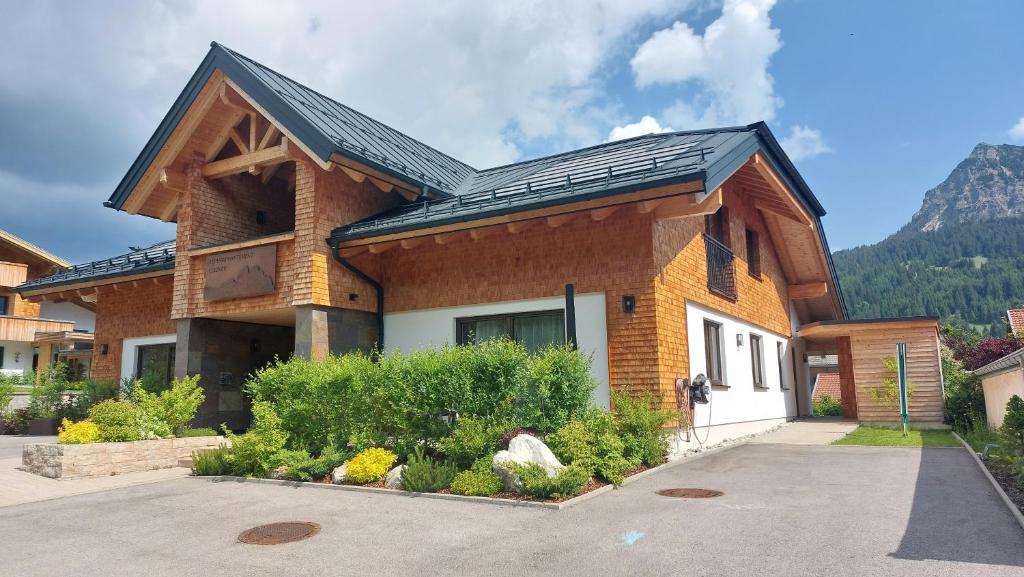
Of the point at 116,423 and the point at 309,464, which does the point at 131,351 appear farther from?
the point at 309,464

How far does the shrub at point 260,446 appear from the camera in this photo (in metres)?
9.66

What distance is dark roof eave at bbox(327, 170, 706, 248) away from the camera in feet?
31.7

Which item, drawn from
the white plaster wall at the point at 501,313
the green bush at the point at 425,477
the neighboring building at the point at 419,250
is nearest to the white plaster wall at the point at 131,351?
the neighboring building at the point at 419,250

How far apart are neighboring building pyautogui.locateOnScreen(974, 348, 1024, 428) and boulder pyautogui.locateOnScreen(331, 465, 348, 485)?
9.47 meters

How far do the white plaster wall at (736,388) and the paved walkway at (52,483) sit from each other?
8406 mm

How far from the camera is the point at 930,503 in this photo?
693cm

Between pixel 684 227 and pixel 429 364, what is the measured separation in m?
6.05

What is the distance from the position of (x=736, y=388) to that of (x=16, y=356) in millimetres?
44003

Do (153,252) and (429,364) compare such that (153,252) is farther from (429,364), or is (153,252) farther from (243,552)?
(243,552)

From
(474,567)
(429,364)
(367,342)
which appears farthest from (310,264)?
(474,567)

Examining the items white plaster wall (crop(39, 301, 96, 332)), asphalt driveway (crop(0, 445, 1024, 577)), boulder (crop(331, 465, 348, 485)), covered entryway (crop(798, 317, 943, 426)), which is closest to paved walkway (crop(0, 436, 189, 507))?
asphalt driveway (crop(0, 445, 1024, 577))

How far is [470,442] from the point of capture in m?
8.58

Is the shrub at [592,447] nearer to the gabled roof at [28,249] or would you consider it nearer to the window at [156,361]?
the window at [156,361]

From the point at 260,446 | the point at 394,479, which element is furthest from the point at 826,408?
the point at 260,446
